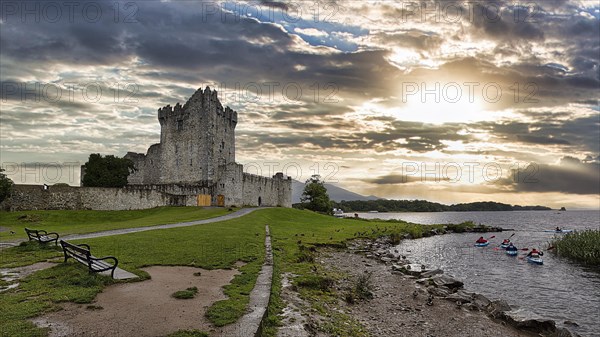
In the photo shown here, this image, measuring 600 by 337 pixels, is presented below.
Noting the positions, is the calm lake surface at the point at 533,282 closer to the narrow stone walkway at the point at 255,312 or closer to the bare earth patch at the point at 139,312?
the narrow stone walkway at the point at 255,312

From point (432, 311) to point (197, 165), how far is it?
60420 millimetres

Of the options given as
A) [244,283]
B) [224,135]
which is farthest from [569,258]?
[224,135]

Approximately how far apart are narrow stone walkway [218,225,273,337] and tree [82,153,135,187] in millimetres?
59387

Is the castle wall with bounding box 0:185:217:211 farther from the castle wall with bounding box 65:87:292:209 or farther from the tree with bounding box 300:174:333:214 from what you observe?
the tree with bounding box 300:174:333:214

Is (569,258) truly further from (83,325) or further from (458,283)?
(83,325)

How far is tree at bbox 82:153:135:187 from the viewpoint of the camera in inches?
2581

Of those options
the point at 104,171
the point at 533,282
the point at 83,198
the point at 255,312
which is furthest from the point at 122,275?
the point at 104,171

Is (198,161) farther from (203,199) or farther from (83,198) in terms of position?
(83,198)

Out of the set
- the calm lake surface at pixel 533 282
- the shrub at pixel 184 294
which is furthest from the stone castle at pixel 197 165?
the shrub at pixel 184 294

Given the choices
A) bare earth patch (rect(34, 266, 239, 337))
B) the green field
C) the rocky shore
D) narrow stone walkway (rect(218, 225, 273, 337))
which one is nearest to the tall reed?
the rocky shore

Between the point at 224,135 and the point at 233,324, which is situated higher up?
the point at 224,135

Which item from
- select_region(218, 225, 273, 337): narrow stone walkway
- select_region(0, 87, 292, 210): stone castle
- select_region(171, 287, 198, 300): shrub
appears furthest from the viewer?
select_region(0, 87, 292, 210): stone castle

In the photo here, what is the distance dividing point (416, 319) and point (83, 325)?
426 inches

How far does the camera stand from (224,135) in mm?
74875
